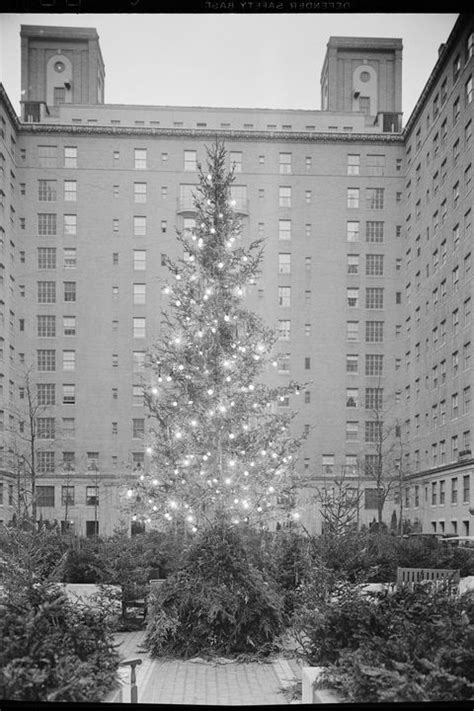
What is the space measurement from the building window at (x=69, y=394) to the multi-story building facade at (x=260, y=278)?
0.07 meters

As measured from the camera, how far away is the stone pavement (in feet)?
Answer: 17.9

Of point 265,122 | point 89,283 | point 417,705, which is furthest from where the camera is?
point 89,283

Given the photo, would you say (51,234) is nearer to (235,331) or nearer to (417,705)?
(235,331)

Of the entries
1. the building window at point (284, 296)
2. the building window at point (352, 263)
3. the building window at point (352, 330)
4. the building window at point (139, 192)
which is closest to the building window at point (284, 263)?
the building window at point (284, 296)

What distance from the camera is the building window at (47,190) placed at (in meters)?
20.0

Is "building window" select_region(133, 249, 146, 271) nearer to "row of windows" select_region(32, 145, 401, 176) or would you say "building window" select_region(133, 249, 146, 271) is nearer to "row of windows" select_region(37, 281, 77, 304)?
"row of windows" select_region(37, 281, 77, 304)

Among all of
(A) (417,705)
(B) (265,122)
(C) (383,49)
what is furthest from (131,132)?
(A) (417,705)

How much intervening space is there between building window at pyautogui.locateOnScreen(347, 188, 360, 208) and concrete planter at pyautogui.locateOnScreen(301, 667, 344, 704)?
665 inches

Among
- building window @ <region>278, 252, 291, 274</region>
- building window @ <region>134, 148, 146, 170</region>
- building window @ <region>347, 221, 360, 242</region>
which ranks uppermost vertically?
building window @ <region>134, 148, 146, 170</region>

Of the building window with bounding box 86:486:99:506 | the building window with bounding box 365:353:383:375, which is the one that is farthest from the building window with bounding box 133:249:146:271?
the building window with bounding box 86:486:99:506

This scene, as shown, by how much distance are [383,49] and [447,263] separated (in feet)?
44.7

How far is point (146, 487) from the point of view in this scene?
440 inches

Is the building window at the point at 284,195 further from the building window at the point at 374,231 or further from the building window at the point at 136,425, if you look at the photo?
Result: the building window at the point at 136,425

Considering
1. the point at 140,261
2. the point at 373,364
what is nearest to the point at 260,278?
the point at 373,364
